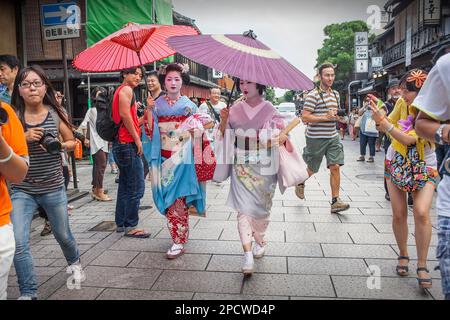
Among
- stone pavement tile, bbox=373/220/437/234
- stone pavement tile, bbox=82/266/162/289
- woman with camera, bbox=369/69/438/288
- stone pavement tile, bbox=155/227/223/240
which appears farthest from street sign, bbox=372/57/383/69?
stone pavement tile, bbox=82/266/162/289

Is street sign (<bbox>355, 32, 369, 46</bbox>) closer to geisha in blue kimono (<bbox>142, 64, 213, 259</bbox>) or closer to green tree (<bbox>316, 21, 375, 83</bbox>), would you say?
green tree (<bbox>316, 21, 375, 83</bbox>)

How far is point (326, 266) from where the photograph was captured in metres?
3.69

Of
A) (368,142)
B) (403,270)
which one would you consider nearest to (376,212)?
(403,270)

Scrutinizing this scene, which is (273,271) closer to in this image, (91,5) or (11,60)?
(11,60)

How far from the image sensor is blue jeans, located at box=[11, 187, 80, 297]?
112 inches

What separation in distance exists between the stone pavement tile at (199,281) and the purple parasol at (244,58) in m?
1.71

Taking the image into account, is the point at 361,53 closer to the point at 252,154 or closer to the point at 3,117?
the point at 252,154

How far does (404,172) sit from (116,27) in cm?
1159

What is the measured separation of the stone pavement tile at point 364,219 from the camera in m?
5.21

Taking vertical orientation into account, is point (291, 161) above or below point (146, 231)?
above

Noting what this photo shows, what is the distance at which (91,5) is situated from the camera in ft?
42.4

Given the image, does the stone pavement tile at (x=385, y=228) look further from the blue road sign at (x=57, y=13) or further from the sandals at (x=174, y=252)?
the blue road sign at (x=57, y=13)
